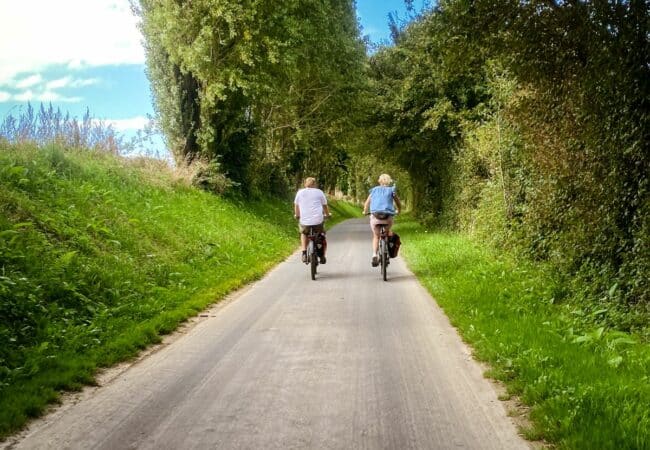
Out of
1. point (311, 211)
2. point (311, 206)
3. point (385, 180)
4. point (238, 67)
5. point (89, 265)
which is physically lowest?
point (89, 265)

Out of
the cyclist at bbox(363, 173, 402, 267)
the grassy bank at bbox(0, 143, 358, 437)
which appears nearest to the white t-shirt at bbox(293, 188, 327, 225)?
the cyclist at bbox(363, 173, 402, 267)

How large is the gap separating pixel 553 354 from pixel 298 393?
2.65 metres

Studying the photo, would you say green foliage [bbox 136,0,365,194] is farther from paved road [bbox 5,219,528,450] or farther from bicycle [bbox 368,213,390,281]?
paved road [bbox 5,219,528,450]

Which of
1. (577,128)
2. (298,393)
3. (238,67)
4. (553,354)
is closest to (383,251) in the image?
(577,128)

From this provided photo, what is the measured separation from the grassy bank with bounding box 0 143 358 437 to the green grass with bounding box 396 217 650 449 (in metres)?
3.96

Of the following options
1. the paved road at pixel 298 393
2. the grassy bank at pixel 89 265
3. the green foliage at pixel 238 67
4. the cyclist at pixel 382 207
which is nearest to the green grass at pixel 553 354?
the paved road at pixel 298 393

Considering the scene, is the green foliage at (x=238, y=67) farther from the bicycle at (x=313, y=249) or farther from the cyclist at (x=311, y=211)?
the bicycle at (x=313, y=249)

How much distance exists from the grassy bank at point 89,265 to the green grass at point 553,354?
3.96 meters

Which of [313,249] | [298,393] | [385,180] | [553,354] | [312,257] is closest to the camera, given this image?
[298,393]

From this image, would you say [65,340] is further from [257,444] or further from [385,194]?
[385,194]

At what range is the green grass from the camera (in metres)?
3.85

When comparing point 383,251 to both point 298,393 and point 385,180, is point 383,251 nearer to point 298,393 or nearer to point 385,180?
point 385,180

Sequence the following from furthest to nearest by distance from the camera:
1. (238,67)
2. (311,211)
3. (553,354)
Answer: (238,67)
(311,211)
(553,354)

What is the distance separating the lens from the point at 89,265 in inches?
329
